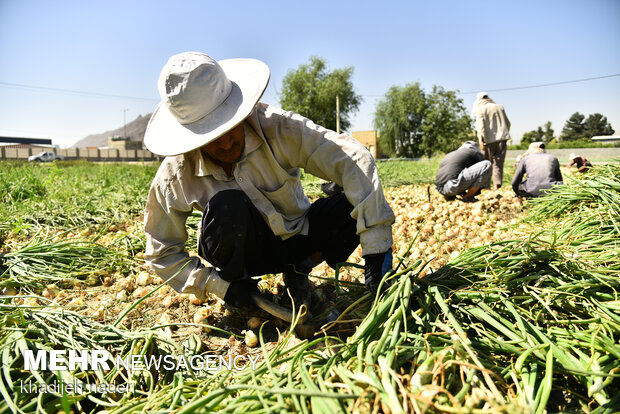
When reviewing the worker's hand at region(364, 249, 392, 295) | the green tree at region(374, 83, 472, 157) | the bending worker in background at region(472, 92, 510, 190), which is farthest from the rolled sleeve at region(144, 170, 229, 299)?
the green tree at region(374, 83, 472, 157)

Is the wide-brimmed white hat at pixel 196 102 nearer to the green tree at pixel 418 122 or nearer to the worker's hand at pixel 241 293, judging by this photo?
the worker's hand at pixel 241 293

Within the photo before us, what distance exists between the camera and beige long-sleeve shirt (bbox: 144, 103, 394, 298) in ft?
4.73

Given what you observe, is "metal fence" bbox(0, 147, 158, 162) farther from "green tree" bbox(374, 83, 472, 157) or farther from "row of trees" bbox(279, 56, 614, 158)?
"green tree" bbox(374, 83, 472, 157)

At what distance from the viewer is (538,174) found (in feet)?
11.2

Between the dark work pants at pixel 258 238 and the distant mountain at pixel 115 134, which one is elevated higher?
the distant mountain at pixel 115 134

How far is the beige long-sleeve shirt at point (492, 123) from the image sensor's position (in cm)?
481

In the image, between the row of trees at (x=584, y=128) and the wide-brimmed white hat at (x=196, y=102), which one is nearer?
the wide-brimmed white hat at (x=196, y=102)

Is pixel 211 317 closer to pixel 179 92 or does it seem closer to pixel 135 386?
pixel 135 386

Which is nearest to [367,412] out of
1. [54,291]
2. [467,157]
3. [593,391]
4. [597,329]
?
[593,391]

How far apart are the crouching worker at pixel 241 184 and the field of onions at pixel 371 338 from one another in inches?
7.3

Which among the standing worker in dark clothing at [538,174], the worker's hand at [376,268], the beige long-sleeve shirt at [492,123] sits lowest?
the worker's hand at [376,268]

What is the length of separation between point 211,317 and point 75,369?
2.02ft

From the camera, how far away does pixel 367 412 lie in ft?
2.37

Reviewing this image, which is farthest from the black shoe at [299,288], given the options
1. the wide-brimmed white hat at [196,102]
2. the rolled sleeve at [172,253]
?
the wide-brimmed white hat at [196,102]
